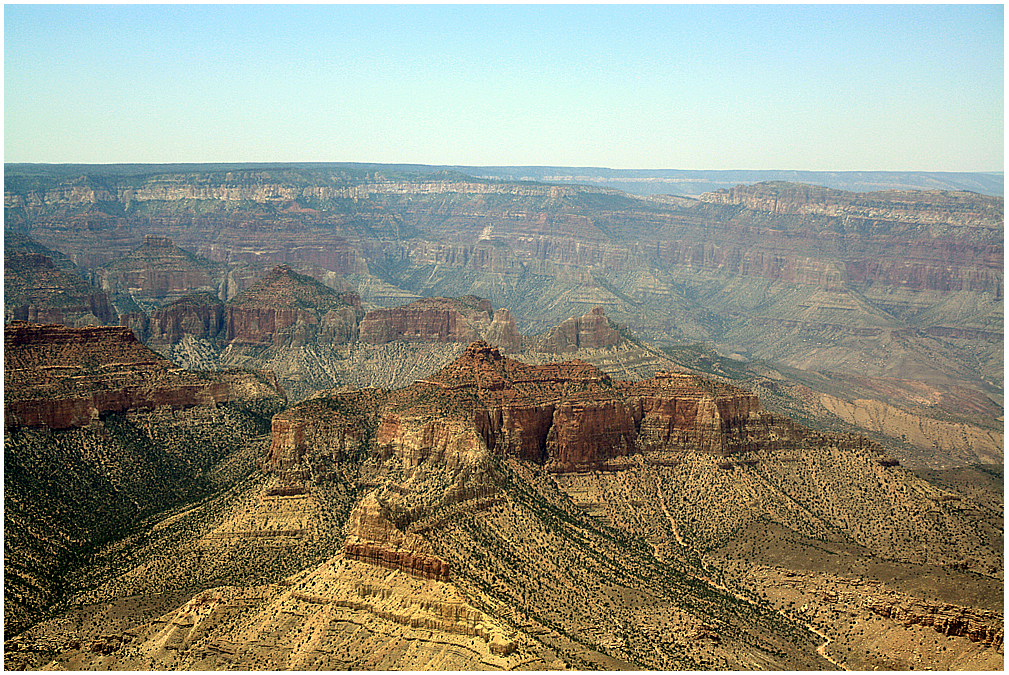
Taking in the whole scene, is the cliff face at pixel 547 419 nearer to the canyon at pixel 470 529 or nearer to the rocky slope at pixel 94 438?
the canyon at pixel 470 529

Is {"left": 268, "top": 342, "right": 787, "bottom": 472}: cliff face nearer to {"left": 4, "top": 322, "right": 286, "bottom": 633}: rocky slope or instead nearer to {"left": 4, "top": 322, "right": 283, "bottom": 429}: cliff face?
{"left": 4, "top": 322, "right": 286, "bottom": 633}: rocky slope

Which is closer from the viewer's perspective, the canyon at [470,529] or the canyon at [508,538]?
the canyon at [508,538]

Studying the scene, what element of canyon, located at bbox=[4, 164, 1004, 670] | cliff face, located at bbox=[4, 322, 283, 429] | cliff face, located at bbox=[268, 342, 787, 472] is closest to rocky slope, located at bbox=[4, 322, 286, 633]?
cliff face, located at bbox=[4, 322, 283, 429]

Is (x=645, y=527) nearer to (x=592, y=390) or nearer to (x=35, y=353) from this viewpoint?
(x=592, y=390)

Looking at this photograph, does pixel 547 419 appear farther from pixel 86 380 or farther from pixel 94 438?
pixel 86 380

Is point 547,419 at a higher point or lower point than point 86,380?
higher

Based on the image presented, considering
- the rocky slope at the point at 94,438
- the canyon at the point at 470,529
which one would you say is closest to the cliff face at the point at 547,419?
the canyon at the point at 470,529

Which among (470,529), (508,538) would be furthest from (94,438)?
(508,538)
